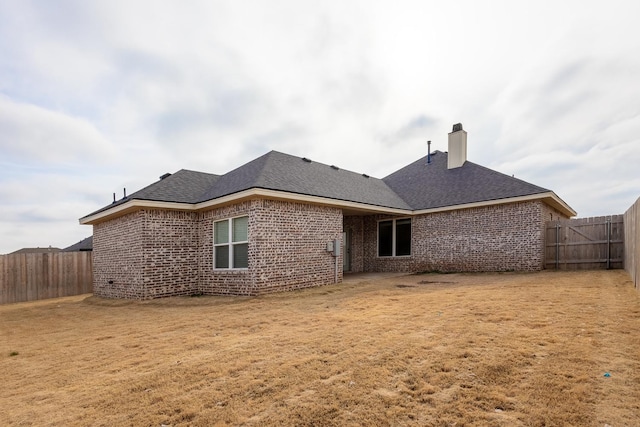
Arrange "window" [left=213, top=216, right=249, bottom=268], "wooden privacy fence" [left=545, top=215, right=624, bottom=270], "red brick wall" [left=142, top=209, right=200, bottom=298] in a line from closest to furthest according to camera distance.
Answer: "window" [left=213, top=216, right=249, bottom=268] < "red brick wall" [left=142, top=209, right=200, bottom=298] < "wooden privacy fence" [left=545, top=215, right=624, bottom=270]

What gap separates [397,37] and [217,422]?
10308 mm

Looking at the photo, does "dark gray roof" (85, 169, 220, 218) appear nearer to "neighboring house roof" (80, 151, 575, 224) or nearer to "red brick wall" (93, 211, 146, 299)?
"neighboring house roof" (80, 151, 575, 224)

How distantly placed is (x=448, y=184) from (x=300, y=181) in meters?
8.38

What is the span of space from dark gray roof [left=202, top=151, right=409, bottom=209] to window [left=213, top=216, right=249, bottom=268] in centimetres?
102

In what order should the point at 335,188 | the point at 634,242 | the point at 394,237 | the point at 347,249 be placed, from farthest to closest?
the point at 347,249
the point at 394,237
the point at 335,188
the point at 634,242

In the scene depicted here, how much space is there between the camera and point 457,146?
55.8 ft

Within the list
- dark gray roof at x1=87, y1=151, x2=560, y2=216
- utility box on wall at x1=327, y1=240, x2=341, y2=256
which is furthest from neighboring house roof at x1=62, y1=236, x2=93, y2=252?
utility box on wall at x1=327, y1=240, x2=341, y2=256

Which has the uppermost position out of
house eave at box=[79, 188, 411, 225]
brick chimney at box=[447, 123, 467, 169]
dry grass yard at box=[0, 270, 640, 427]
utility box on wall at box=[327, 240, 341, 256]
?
brick chimney at box=[447, 123, 467, 169]

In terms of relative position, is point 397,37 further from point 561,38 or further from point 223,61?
point 223,61

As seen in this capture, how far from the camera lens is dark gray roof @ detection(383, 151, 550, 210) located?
13602 mm

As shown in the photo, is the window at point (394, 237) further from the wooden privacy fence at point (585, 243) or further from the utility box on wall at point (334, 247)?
the wooden privacy fence at point (585, 243)

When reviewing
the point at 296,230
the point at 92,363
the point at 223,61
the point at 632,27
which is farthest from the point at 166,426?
the point at 632,27

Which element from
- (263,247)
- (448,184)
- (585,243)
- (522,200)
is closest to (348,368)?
(263,247)

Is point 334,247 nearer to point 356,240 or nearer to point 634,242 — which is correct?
point 356,240
